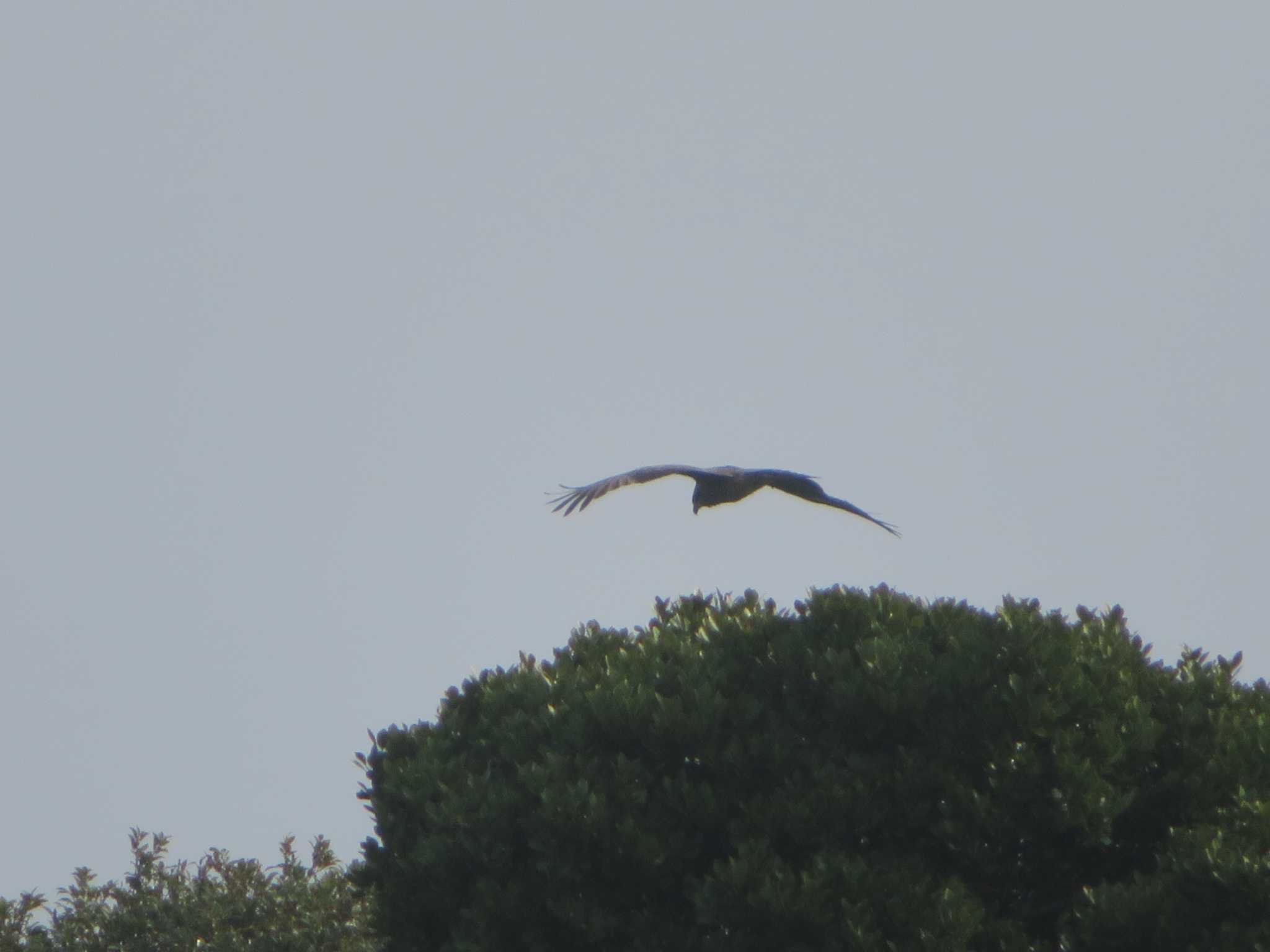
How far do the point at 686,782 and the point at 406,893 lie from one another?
2171 millimetres

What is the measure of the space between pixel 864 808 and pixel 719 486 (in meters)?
5.62

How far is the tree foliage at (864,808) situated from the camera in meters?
9.93

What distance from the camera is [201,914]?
14070 millimetres

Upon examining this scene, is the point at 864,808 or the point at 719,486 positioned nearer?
the point at 864,808

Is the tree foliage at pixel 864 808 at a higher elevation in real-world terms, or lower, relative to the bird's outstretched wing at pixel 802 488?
lower

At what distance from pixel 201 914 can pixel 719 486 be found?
20.5 ft

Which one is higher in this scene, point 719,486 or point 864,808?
point 719,486

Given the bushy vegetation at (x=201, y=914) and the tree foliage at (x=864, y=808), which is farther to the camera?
the bushy vegetation at (x=201, y=914)

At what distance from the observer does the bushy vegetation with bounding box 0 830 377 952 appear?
1400cm

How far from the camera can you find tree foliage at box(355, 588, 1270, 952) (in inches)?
391

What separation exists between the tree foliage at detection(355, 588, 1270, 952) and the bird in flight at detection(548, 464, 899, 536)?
7.80ft

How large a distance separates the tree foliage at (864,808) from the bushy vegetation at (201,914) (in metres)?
3.01

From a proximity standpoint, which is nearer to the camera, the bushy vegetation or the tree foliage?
the tree foliage

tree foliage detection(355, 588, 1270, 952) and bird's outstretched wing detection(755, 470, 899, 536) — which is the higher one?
bird's outstretched wing detection(755, 470, 899, 536)
